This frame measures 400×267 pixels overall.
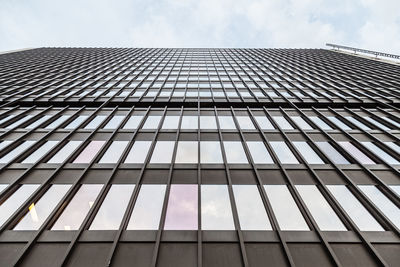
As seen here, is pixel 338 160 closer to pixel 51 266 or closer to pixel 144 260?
pixel 144 260

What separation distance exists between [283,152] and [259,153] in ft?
4.50

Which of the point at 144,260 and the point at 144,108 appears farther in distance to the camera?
the point at 144,108

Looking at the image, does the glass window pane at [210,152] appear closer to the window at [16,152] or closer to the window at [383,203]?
the window at [383,203]

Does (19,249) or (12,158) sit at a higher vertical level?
(12,158)

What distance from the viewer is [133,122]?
14531 millimetres

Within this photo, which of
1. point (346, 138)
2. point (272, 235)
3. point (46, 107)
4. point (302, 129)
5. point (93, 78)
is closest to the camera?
point (272, 235)

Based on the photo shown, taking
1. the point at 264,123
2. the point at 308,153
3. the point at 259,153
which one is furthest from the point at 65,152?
the point at 308,153

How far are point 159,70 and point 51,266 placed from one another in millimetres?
26330

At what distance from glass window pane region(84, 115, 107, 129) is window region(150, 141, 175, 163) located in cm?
510

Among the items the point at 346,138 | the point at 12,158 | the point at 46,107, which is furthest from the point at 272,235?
the point at 46,107

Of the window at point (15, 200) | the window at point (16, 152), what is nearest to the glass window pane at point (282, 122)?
the window at point (15, 200)

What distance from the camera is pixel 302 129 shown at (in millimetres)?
13414

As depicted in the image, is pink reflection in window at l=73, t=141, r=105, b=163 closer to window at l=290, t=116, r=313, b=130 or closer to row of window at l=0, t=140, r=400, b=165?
row of window at l=0, t=140, r=400, b=165

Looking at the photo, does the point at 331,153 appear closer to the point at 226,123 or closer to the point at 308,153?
the point at 308,153
